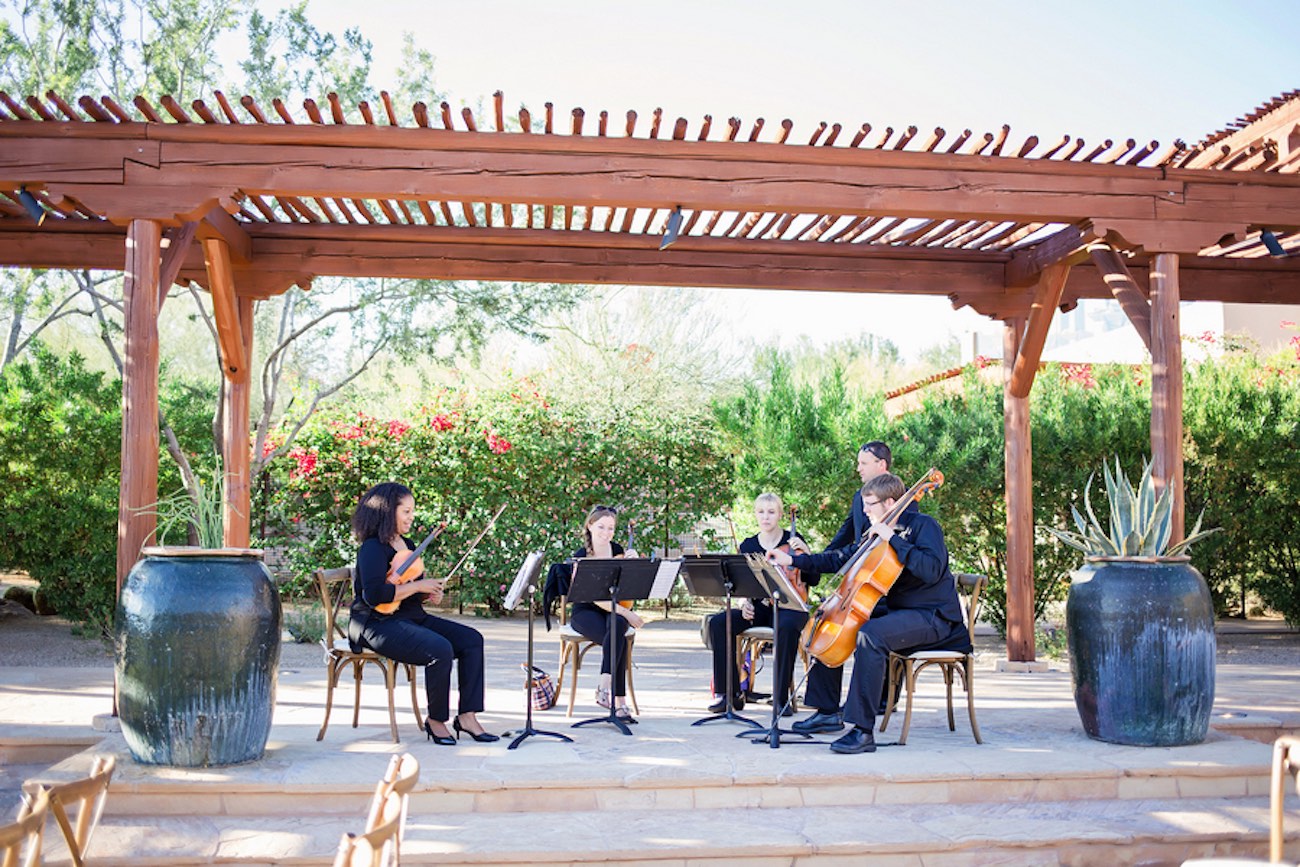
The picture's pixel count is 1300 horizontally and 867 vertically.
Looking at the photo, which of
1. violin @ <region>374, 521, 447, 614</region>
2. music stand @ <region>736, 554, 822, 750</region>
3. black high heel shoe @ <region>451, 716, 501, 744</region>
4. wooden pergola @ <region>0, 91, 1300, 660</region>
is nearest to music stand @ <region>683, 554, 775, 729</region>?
music stand @ <region>736, 554, 822, 750</region>

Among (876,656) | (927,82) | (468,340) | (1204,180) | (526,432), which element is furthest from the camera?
(927,82)

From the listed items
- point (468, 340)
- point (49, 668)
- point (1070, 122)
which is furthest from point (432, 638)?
point (1070, 122)

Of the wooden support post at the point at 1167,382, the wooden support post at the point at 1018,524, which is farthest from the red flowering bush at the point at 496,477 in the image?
the wooden support post at the point at 1167,382

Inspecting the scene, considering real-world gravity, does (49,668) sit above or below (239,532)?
below

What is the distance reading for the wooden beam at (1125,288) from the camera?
22.4 ft

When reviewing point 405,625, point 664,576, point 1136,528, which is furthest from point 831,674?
point 405,625

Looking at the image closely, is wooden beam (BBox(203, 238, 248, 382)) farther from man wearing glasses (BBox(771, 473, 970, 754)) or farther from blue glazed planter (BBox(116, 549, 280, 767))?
man wearing glasses (BBox(771, 473, 970, 754))

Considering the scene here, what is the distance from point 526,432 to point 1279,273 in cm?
660

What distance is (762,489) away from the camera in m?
10.5

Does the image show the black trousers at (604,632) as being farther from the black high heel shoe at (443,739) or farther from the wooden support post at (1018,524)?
the wooden support post at (1018,524)

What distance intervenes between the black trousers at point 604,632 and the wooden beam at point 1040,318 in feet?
10.9

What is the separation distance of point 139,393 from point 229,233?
1718 millimetres

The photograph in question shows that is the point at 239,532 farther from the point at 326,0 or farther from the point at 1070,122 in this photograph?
the point at 1070,122

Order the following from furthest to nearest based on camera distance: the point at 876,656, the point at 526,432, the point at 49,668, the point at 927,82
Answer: the point at 927,82
the point at 526,432
the point at 49,668
the point at 876,656
